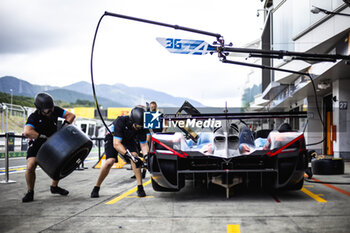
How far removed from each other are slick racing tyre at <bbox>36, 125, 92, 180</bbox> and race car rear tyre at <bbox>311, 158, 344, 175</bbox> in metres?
6.28

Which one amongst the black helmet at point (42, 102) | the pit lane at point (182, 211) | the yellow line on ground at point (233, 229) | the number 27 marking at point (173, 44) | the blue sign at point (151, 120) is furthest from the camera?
the number 27 marking at point (173, 44)

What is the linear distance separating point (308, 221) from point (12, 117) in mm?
19417

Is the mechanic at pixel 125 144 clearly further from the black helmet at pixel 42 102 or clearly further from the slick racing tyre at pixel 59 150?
Answer: the black helmet at pixel 42 102

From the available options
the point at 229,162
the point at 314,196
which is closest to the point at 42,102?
the point at 229,162

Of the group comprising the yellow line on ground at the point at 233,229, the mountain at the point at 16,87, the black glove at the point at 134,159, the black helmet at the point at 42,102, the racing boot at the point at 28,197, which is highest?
the mountain at the point at 16,87

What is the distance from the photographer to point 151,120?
6547 mm

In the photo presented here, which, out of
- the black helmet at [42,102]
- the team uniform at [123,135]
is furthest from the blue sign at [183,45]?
the black helmet at [42,102]

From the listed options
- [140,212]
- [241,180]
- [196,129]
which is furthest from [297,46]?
[140,212]

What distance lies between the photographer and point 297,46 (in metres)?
17.7

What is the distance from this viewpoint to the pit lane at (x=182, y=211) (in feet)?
12.9

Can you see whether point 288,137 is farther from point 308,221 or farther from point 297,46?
point 297,46

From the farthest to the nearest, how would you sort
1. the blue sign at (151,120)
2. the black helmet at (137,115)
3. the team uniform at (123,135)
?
1. the blue sign at (151,120)
2. the team uniform at (123,135)
3. the black helmet at (137,115)

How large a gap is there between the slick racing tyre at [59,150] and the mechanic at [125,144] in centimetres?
59

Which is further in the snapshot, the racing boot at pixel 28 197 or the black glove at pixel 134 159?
the black glove at pixel 134 159
